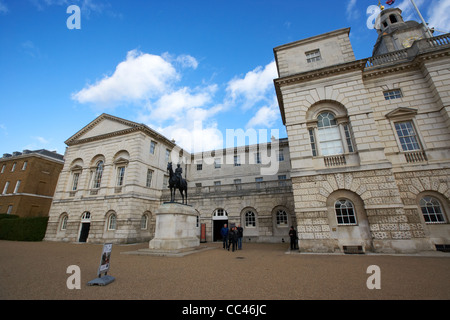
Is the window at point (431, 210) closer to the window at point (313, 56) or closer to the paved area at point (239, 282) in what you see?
the paved area at point (239, 282)

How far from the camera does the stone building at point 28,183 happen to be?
1127 inches

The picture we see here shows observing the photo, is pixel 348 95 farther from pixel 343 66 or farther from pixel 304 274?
pixel 304 274

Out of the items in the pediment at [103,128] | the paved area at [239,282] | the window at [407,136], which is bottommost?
the paved area at [239,282]

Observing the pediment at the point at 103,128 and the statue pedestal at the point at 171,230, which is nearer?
the statue pedestal at the point at 171,230

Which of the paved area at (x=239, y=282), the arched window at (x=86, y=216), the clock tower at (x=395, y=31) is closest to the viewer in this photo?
the paved area at (x=239, y=282)

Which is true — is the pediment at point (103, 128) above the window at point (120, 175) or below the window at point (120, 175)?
above

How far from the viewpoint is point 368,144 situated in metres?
11.6

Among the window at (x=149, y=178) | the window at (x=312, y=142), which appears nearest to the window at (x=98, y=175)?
the window at (x=149, y=178)

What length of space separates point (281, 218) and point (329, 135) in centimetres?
906

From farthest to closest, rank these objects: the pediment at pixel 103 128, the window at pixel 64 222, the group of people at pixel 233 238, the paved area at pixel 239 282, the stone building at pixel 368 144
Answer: the pediment at pixel 103 128 < the window at pixel 64 222 < the group of people at pixel 233 238 < the stone building at pixel 368 144 < the paved area at pixel 239 282

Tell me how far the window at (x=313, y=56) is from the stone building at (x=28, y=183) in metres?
40.7

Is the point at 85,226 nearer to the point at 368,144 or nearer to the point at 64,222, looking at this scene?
the point at 64,222
